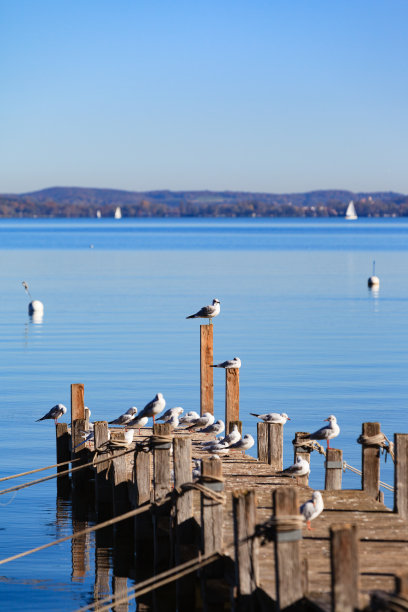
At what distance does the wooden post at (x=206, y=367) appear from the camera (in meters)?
19.4

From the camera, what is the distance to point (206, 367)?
763 inches

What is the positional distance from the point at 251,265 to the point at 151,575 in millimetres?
73141

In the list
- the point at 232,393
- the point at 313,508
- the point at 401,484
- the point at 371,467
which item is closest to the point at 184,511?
the point at 313,508

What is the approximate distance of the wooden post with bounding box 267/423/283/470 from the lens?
14.9m

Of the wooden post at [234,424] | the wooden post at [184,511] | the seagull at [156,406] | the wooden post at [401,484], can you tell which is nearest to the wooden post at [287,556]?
the wooden post at [184,511]

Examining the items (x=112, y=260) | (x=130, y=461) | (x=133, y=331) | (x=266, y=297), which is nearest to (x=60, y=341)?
(x=133, y=331)

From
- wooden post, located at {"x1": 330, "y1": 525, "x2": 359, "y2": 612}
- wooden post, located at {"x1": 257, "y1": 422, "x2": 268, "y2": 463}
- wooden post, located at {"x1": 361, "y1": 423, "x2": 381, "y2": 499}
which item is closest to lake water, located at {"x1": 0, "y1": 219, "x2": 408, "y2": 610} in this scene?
wooden post, located at {"x1": 257, "y1": 422, "x2": 268, "y2": 463}

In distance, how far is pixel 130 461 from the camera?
50.2 ft

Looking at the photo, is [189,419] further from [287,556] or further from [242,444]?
[287,556]

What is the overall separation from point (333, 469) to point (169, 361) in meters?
19.9

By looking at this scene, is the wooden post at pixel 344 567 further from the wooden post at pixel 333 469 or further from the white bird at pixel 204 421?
the white bird at pixel 204 421

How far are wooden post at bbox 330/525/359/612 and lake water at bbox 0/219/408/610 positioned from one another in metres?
7.18

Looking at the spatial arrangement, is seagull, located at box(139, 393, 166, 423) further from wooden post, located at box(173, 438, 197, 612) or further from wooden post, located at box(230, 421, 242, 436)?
wooden post, located at box(173, 438, 197, 612)

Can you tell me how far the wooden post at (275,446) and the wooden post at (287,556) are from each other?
7347mm
